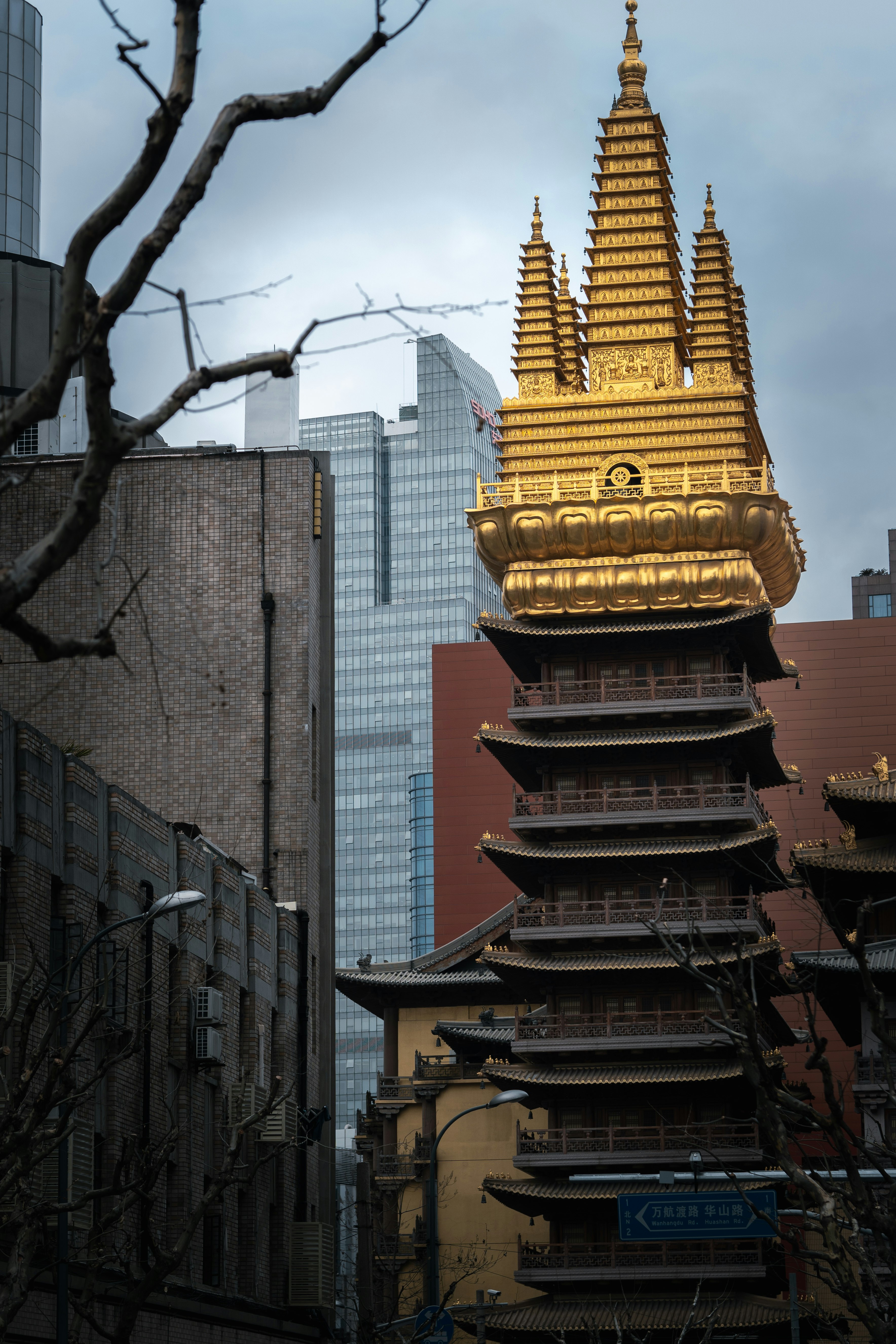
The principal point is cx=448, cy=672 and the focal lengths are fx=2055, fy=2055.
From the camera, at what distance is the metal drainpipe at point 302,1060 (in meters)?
56.5

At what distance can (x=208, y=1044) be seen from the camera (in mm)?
45719

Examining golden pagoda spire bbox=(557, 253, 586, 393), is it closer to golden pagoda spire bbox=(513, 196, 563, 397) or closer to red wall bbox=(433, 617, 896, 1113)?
golden pagoda spire bbox=(513, 196, 563, 397)

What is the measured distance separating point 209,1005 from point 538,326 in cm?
3655

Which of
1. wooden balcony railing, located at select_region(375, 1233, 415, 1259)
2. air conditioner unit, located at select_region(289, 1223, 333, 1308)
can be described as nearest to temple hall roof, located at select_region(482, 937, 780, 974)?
air conditioner unit, located at select_region(289, 1223, 333, 1308)

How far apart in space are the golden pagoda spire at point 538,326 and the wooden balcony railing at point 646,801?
48.7 ft

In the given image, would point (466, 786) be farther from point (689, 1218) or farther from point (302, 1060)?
point (689, 1218)

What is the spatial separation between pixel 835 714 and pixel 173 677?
44256 millimetres

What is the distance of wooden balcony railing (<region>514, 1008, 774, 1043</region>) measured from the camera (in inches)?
2542

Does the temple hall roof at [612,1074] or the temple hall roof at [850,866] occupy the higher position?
the temple hall roof at [850,866]

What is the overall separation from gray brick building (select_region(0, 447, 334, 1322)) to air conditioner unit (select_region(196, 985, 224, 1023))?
8.69 m

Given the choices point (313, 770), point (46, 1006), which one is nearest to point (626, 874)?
point (313, 770)

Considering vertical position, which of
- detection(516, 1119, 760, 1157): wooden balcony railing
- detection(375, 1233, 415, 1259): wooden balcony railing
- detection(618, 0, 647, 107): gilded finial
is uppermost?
detection(618, 0, 647, 107): gilded finial

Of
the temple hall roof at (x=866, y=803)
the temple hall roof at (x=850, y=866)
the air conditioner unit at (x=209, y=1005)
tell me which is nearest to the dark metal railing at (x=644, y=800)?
the temple hall roof at (x=850, y=866)

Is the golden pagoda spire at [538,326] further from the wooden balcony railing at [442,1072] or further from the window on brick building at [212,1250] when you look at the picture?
the window on brick building at [212,1250]
